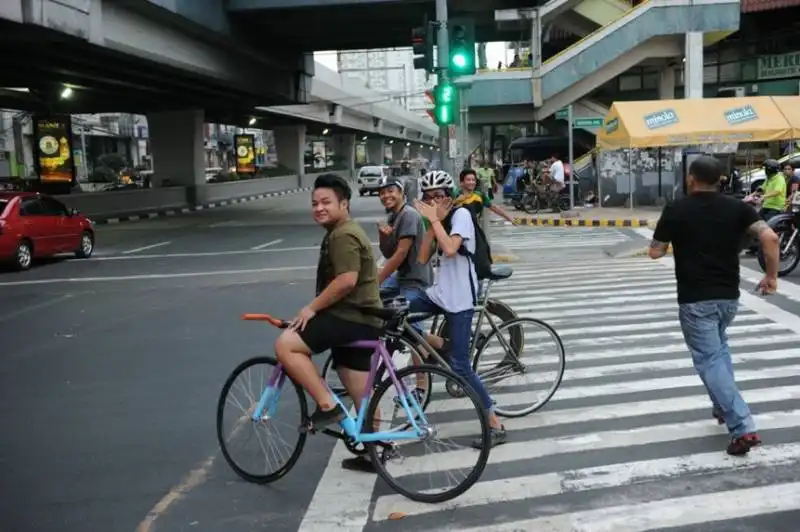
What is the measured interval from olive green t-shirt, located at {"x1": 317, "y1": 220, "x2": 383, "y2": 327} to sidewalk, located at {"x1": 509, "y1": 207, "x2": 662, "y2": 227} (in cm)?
1814

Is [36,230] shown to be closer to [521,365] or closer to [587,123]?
[521,365]

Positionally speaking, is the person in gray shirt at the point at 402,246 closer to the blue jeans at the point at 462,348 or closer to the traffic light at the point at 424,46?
the blue jeans at the point at 462,348

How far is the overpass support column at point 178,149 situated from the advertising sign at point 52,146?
9.62 metres

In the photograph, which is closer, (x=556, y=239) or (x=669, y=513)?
(x=669, y=513)

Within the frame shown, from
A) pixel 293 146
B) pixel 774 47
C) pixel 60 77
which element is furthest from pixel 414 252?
pixel 293 146

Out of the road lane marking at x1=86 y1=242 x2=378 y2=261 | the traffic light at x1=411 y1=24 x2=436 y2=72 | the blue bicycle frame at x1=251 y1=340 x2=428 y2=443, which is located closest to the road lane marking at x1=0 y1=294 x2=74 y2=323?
the road lane marking at x1=86 y1=242 x2=378 y2=261

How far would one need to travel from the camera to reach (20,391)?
7.32m

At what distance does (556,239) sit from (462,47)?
6.46m

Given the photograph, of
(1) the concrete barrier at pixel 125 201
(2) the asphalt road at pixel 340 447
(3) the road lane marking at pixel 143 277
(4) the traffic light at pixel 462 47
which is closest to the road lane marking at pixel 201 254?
(3) the road lane marking at pixel 143 277

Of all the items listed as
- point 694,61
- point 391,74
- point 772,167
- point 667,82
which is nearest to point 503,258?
point 772,167

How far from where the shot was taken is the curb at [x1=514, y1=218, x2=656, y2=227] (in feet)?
73.1

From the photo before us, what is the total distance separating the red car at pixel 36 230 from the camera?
1645 cm

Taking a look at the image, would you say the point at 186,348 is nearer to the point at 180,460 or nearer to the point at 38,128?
the point at 180,460

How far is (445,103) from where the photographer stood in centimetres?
1547
